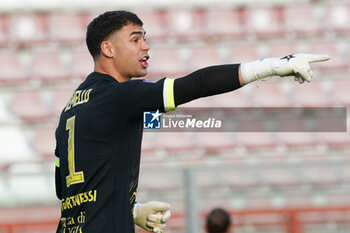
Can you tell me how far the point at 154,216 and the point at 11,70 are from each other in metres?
9.73

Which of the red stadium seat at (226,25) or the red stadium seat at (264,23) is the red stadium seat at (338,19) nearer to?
the red stadium seat at (264,23)

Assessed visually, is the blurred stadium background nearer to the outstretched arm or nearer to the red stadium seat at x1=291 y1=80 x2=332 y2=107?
the red stadium seat at x1=291 y1=80 x2=332 y2=107

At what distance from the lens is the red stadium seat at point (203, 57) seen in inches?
507

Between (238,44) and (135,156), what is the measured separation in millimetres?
10282

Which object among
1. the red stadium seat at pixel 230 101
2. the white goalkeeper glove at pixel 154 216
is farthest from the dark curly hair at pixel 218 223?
the red stadium seat at pixel 230 101

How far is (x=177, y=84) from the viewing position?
2.88 meters

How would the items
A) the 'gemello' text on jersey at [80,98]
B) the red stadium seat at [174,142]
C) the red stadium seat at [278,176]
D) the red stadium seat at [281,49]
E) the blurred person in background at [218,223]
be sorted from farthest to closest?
the red stadium seat at [281,49], the red stadium seat at [174,142], the red stadium seat at [278,176], the blurred person in background at [218,223], the 'gemello' text on jersey at [80,98]

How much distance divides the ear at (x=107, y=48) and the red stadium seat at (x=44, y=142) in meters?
8.85

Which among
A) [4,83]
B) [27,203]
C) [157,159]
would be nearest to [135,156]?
[27,203]

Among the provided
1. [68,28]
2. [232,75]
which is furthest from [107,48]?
[68,28]

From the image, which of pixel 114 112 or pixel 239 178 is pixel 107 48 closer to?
pixel 114 112

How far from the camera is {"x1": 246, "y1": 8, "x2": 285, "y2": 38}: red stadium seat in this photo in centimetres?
1347

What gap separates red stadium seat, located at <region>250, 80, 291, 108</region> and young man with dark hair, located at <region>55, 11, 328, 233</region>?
30.9 ft

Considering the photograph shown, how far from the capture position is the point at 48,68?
1296 centimetres
